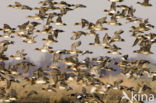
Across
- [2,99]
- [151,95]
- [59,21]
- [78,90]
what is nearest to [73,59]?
[59,21]

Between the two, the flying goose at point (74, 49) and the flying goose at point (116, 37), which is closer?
the flying goose at point (74, 49)

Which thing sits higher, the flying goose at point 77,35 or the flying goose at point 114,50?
the flying goose at point 77,35

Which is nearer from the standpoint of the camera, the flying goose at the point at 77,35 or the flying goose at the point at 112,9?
the flying goose at the point at 77,35

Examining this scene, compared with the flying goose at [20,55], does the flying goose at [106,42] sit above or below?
above

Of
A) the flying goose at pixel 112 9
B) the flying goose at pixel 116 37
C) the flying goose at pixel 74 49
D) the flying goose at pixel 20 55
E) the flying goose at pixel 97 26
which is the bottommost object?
the flying goose at pixel 20 55

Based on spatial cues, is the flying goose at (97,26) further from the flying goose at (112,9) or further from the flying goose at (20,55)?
the flying goose at (20,55)

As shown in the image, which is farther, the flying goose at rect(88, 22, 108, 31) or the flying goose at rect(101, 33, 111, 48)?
the flying goose at rect(101, 33, 111, 48)

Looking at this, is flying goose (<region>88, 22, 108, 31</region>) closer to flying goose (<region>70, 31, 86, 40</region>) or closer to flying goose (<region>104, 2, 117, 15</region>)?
flying goose (<region>70, 31, 86, 40</region>)

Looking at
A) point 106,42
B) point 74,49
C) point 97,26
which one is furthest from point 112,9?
point 74,49

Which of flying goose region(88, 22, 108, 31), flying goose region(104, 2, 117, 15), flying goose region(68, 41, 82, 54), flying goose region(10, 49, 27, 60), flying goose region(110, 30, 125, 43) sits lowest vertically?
flying goose region(10, 49, 27, 60)

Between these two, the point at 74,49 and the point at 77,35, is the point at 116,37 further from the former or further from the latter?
the point at 74,49

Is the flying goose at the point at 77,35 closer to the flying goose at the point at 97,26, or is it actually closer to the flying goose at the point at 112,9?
the flying goose at the point at 97,26

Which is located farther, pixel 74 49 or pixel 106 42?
pixel 106 42

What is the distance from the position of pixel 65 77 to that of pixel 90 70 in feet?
4.61
